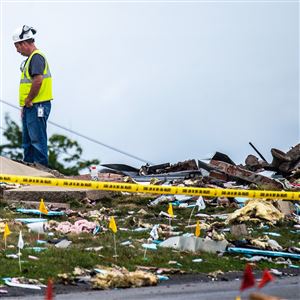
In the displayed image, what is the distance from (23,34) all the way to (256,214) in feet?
18.4

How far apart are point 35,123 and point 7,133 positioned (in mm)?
20747

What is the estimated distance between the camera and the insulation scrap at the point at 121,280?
974 cm

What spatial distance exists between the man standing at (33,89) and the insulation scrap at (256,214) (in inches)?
192

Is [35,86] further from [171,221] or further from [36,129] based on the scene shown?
[171,221]

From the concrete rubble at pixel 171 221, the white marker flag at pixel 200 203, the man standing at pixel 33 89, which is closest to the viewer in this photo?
the concrete rubble at pixel 171 221

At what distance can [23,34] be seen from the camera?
17.6 meters

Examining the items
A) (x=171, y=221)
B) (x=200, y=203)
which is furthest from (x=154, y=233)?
(x=200, y=203)

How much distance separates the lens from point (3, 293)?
9.23m

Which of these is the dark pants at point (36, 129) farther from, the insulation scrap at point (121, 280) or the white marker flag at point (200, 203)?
the insulation scrap at point (121, 280)

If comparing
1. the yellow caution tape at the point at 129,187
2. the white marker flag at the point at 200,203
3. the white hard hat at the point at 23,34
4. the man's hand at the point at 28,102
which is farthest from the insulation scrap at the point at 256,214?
the white hard hat at the point at 23,34

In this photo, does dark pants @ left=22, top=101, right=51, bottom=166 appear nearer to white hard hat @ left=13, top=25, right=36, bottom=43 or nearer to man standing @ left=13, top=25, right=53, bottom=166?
man standing @ left=13, top=25, right=53, bottom=166

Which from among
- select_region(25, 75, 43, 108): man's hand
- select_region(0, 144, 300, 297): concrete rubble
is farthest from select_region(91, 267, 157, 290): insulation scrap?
select_region(25, 75, 43, 108): man's hand


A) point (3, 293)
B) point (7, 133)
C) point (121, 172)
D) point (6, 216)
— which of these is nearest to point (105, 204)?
point (6, 216)

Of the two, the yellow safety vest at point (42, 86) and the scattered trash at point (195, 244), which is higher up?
the yellow safety vest at point (42, 86)
